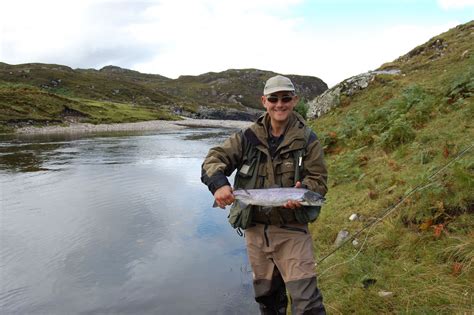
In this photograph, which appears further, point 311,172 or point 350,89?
point 350,89

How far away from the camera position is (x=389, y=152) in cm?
1167

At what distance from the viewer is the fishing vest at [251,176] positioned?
481cm

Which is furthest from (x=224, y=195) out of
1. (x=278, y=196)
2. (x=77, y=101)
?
(x=77, y=101)

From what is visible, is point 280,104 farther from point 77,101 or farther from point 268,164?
point 77,101

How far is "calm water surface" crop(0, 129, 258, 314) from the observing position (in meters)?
7.65

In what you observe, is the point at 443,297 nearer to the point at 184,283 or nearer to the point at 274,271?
the point at 274,271

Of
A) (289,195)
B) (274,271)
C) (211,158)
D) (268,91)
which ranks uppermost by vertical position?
(268,91)

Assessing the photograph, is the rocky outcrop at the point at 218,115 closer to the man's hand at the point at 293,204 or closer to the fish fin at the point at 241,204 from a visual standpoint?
the fish fin at the point at 241,204

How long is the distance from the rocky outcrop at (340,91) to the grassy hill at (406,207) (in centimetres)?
510

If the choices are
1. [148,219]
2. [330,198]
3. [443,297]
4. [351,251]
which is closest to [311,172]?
[443,297]

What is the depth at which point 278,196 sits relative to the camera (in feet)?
15.1

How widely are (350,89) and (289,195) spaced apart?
18250 millimetres

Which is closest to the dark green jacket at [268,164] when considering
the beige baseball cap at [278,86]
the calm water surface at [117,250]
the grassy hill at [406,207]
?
the beige baseball cap at [278,86]

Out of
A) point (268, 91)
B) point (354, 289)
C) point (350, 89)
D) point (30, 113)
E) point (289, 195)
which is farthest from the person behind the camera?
point (30, 113)
